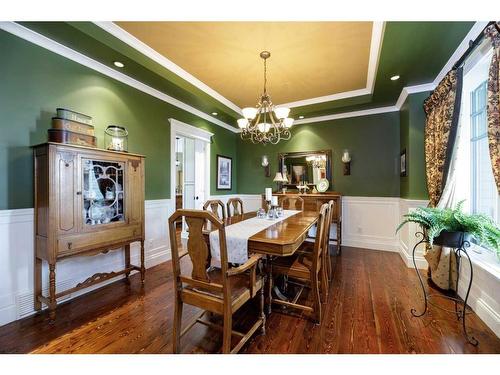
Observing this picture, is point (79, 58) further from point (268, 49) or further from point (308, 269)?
point (308, 269)

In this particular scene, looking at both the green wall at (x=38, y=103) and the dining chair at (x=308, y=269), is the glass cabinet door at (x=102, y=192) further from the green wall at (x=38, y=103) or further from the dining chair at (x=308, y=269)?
the dining chair at (x=308, y=269)

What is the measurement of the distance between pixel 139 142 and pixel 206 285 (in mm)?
2437

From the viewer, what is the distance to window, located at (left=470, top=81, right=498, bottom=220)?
2.18 meters

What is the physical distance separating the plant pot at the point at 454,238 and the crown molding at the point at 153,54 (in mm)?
3295

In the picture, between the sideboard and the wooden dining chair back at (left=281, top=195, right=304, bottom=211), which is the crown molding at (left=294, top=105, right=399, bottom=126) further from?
the wooden dining chair back at (left=281, top=195, right=304, bottom=211)

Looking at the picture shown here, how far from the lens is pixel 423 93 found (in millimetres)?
3088

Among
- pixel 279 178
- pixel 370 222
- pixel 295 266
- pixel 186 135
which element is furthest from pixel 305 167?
pixel 295 266

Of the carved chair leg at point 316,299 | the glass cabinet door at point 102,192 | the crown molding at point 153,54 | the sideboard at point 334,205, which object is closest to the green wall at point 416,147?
the sideboard at point 334,205

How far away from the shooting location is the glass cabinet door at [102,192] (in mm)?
2145

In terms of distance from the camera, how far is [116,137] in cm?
260

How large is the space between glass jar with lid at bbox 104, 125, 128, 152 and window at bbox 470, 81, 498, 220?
3.92 m

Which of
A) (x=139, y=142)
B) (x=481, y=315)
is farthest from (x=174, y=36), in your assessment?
(x=481, y=315)

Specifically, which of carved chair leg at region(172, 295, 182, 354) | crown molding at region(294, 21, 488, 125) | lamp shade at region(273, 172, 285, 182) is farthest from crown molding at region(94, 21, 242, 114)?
carved chair leg at region(172, 295, 182, 354)
